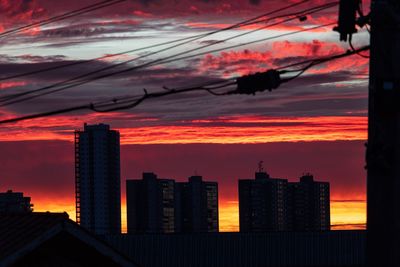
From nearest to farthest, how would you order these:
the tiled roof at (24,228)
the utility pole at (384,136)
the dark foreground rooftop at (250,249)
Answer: the utility pole at (384,136) < the tiled roof at (24,228) < the dark foreground rooftop at (250,249)

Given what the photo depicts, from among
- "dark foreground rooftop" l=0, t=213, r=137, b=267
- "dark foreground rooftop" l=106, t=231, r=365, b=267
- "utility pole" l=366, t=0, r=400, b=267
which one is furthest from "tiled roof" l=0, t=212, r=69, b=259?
"dark foreground rooftop" l=106, t=231, r=365, b=267

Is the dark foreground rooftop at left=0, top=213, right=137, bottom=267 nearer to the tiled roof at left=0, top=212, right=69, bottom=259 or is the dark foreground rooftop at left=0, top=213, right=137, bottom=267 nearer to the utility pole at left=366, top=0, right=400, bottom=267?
the tiled roof at left=0, top=212, right=69, bottom=259

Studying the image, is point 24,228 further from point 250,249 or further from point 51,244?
point 250,249

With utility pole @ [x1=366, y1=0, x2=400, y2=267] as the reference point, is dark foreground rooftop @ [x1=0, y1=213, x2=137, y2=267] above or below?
below

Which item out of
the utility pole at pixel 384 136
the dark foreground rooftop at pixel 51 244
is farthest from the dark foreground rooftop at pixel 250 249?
the utility pole at pixel 384 136

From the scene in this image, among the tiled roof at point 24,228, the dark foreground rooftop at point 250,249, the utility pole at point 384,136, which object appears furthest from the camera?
the dark foreground rooftop at point 250,249

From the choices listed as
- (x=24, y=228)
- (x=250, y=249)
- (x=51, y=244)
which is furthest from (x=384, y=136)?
(x=250, y=249)

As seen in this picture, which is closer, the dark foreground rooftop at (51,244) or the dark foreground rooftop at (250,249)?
the dark foreground rooftop at (51,244)

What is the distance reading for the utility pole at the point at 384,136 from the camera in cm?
1928

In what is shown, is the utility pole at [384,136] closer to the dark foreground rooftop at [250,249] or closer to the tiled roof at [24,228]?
the tiled roof at [24,228]

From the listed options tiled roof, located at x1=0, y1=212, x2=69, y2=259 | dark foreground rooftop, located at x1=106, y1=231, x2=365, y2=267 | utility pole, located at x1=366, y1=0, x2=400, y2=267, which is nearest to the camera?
utility pole, located at x1=366, y1=0, x2=400, y2=267

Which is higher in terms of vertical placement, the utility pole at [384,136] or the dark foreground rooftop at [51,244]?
the utility pole at [384,136]

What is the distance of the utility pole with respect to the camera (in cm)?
1928

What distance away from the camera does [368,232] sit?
65.6ft
